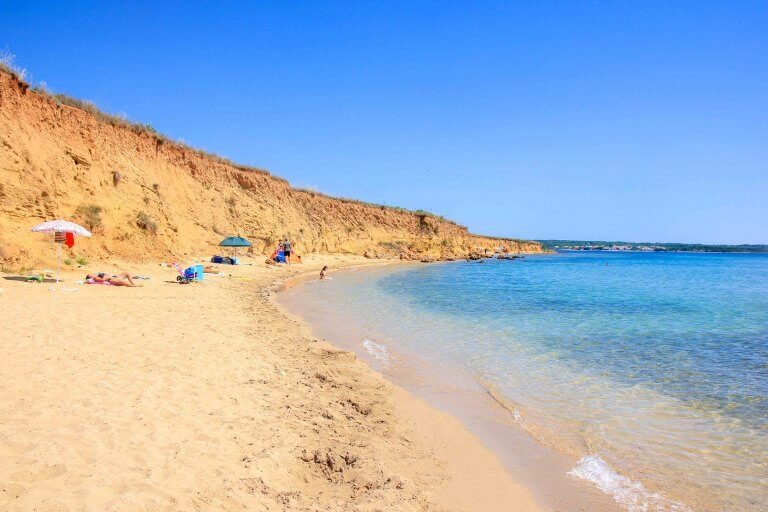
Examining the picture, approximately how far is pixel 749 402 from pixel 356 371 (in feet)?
19.0

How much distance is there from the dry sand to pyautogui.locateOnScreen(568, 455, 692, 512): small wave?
31.3 inches

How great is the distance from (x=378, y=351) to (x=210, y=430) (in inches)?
191

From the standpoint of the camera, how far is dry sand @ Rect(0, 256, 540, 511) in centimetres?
332

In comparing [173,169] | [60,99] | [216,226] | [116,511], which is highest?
[60,99]

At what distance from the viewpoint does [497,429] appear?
17.7 feet

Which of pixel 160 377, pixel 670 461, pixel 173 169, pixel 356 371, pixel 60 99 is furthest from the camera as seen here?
pixel 173 169

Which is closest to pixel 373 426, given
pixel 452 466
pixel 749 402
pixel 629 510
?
pixel 452 466

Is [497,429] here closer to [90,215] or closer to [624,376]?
[624,376]

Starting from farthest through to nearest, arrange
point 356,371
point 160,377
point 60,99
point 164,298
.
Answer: point 60,99 < point 164,298 < point 356,371 < point 160,377

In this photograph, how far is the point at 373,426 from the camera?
5.05 meters

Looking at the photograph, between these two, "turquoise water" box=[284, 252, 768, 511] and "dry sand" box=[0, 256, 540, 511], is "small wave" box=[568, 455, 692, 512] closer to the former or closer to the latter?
"turquoise water" box=[284, 252, 768, 511]

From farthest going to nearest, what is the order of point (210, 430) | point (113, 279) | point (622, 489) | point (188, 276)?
1. point (188, 276)
2. point (113, 279)
3. point (210, 430)
4. point (622, 489)

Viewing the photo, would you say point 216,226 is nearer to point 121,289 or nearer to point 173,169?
point 173,169

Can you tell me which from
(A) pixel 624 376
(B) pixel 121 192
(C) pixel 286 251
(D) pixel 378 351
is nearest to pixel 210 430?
(D) pixel 378 351
